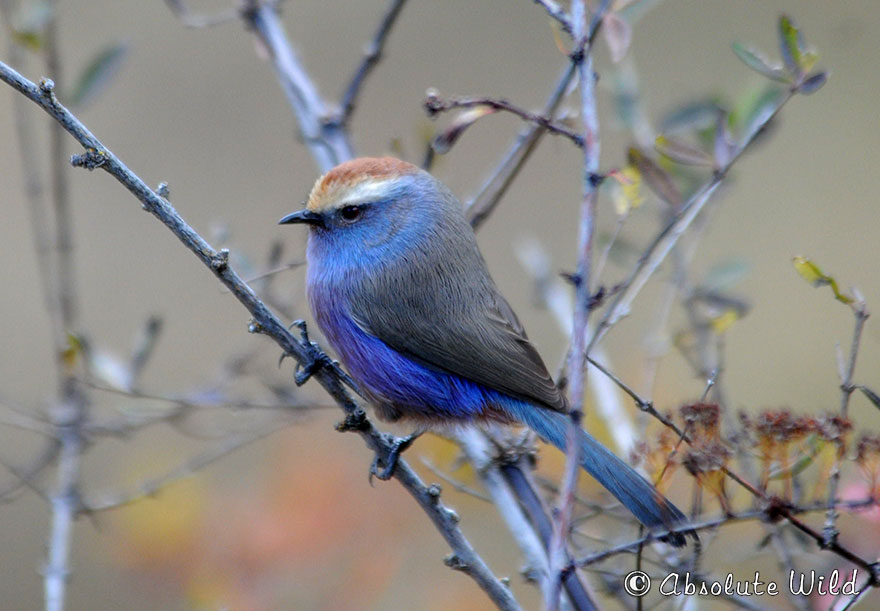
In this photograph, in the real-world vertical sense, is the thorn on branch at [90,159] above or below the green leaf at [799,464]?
above

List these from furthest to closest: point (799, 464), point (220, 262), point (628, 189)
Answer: point (628, 189) < point (220, 262) < point (799, 464)

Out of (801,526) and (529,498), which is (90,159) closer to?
(529,498)

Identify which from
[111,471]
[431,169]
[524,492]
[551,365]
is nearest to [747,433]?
[524,492]

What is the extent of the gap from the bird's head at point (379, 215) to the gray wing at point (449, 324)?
121mm

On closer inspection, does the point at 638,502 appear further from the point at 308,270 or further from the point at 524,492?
the point at 308,270

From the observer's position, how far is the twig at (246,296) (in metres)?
2.19

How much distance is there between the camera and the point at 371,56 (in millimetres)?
3621

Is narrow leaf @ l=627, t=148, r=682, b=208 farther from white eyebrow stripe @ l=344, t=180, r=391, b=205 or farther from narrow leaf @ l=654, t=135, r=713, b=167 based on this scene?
white eyebrow stripe @ l=344, t=180, r=391, b=205

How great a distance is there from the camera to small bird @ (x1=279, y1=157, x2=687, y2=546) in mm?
3350

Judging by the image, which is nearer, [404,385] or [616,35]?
[616,35]

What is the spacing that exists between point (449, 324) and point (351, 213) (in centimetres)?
56

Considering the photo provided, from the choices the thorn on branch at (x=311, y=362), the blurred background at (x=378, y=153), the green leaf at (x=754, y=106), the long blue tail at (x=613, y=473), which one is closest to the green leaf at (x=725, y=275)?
the green leaf at (x=754, y=106)

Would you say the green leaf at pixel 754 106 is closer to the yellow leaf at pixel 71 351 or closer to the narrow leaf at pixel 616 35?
the narrow leaf at pixel 616 35

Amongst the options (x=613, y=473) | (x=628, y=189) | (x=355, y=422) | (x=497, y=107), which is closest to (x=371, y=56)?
(x=497, y=107)
